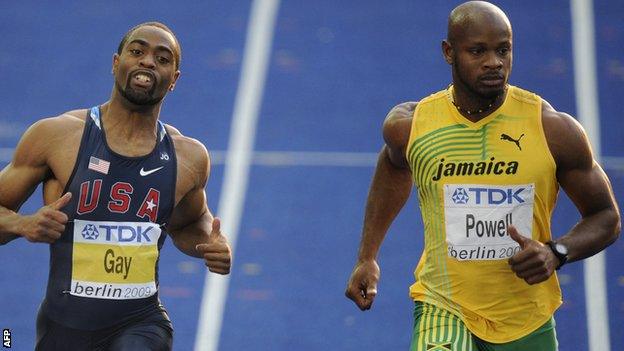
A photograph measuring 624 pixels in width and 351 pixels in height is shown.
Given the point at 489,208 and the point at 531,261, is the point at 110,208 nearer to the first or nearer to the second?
the point at 489,208

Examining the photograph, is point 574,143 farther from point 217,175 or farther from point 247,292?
point 217,175

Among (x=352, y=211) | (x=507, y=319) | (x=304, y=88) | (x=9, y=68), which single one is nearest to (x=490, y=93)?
(x=507, y=319)

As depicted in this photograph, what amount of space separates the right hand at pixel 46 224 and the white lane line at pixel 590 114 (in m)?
4.14

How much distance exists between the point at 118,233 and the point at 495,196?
147cm

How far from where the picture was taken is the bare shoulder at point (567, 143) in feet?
18.1

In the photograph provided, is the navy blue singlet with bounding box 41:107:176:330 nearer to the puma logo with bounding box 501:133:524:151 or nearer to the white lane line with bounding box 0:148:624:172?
the puma logo with bounding box 501:133:524:151

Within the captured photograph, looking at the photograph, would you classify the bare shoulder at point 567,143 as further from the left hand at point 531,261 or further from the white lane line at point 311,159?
the white lane line at point 311,159

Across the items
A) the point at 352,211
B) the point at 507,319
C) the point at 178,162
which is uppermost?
the point at 352,211

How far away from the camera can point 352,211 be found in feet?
33.8

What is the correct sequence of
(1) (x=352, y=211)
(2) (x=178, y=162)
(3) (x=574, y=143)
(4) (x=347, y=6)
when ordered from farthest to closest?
(4) (x=347, y=6) < (1) (x=352, y=211) < (2) (x=178, y=162) < (3) (x=574, y=143)

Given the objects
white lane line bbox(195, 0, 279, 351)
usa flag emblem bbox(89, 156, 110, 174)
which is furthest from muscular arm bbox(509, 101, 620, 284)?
white lane line bbox(195, 0, 279, 351)

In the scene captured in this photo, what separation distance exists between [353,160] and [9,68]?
3.43 metres

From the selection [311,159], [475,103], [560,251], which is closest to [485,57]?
[475,103]

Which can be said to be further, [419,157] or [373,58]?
[373,58]
